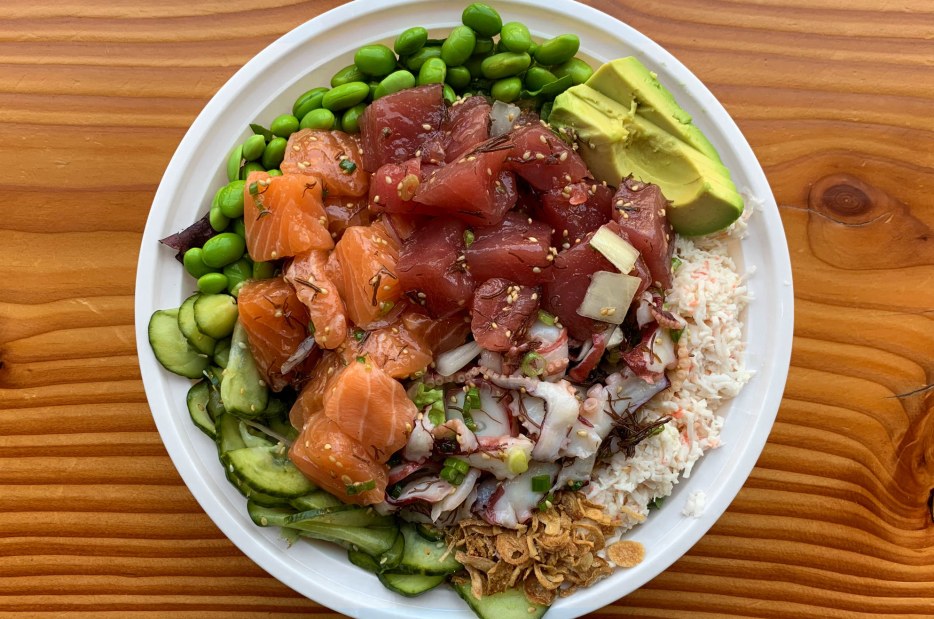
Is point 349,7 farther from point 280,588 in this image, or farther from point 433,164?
point 280,588

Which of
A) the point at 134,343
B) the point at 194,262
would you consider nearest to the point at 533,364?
the point at 194,262

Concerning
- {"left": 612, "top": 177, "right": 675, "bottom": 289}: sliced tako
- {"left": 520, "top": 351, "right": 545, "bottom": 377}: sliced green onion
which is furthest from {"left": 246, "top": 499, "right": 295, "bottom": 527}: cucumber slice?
{"left": 612, "top": 177, "right": 675, "bottom": 289}: sliced tako

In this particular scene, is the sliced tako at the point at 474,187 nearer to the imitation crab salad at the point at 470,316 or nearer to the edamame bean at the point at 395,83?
the imitation crab salad at the point at 470,316

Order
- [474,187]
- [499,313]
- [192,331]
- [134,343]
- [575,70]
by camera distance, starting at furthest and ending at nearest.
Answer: [134,343] < [575,70] < [192,331] < [499,313] < [474,187]

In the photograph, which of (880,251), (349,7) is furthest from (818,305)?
(349,7)

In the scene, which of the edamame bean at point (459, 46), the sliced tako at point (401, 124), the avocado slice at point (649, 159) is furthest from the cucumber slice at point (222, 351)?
the avocado slice at point (649, 159)

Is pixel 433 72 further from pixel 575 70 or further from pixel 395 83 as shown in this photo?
pixel 575 70

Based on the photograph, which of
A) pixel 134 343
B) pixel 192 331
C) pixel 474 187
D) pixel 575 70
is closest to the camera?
pixel 474 187
